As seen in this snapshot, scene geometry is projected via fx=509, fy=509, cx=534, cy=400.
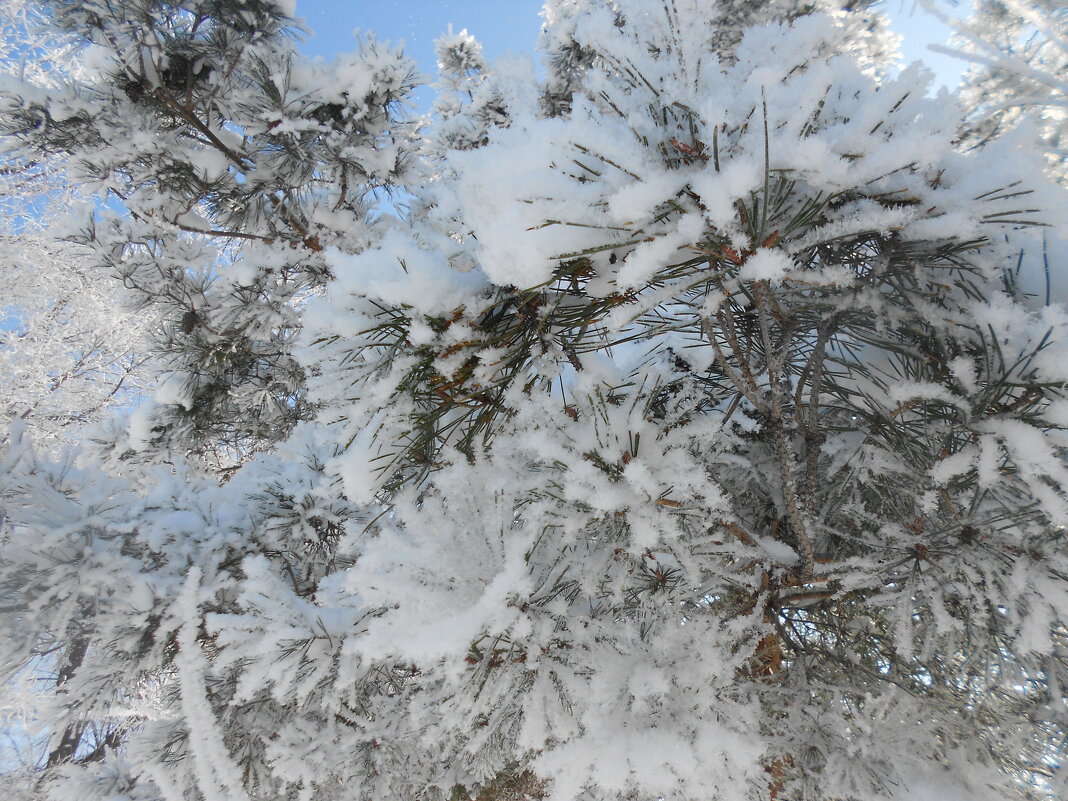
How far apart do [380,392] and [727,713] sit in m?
0.98

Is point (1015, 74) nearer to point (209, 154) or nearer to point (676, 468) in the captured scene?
point (676, 468)

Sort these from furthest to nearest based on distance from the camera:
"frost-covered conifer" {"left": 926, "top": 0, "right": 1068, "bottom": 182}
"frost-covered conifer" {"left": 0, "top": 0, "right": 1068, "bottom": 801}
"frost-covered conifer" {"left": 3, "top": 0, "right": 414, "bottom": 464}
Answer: "frost-covered conifer" {"left": 926, "top": 0, "right": 1068, "bottom": 182} → "frost-covered conifer" {"left": 3, "top": 0, "right": 414, "bottom": 464} → "frost-covered conifer" {"left": 0, "top": 0, "right": 1068, "bottom": 801}

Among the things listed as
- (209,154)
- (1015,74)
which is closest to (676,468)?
(209,154)

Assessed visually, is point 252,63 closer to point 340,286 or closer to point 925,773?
point 340,286

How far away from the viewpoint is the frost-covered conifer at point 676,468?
2.20 ft

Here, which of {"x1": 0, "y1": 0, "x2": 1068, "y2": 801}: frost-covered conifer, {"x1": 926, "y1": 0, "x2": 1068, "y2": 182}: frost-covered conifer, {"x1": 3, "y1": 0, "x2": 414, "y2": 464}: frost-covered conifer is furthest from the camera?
{"x1": 926, "y1": 0, "x2": 1068, "y2": 182}: frost-covered conifer

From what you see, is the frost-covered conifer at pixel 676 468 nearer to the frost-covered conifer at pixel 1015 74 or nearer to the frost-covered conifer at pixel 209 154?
the frost-covered conifer at pixel 209 154

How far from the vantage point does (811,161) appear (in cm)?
56

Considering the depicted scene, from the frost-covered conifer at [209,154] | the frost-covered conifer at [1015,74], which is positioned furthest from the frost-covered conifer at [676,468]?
the frost-covered conifer at [1015,74]

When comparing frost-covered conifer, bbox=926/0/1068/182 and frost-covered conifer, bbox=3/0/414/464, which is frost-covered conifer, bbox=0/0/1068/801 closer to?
frost-covered conifer, bbox=3/0/414/464

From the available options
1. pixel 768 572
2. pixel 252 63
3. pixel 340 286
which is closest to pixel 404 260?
pixel 340 286

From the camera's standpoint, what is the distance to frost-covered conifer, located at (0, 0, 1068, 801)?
67 centimetres

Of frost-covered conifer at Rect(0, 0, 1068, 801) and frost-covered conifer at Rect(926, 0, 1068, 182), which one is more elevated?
frost-covered conifer at Rect(926, 0, 1068, 182)

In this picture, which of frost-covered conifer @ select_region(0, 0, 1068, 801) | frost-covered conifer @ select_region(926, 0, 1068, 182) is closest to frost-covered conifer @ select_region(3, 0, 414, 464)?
frost-covered conifer @ select_region(0, 0, 1068, 801)
